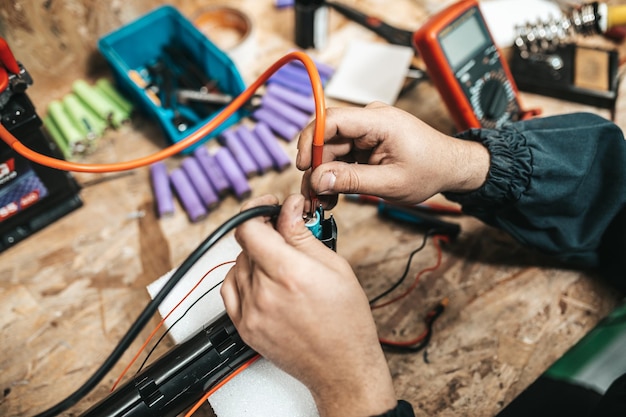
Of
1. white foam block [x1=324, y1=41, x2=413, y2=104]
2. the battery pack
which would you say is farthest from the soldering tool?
white foam block [x1=324, y1=41, x2=413, y2=104]

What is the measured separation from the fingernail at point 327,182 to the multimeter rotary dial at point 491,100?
471 mm

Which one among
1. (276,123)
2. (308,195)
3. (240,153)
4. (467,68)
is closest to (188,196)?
(240,153)

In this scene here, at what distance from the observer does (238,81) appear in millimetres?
989

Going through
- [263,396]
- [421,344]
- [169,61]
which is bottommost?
[421,344]

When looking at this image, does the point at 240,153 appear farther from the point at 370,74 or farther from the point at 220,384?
the point at 220,384

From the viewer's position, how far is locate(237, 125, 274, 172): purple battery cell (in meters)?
0.96

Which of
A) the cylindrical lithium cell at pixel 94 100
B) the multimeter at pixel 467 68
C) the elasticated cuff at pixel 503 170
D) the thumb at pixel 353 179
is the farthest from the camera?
the cylindrical lithium cell at pixel 94 100

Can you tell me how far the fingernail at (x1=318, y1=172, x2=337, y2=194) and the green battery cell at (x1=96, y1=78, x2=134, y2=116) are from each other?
637mm

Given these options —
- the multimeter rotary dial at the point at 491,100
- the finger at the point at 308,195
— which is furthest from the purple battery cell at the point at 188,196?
the multimeter rotary dial at the point at 491,100

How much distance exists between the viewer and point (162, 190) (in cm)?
92

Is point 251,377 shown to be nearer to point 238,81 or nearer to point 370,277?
point 370,277

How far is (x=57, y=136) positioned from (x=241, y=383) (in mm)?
706

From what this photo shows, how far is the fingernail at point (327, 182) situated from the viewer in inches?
23.1

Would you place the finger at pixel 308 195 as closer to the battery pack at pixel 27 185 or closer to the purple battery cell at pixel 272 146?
the purple battery cell at pixel 272 146
